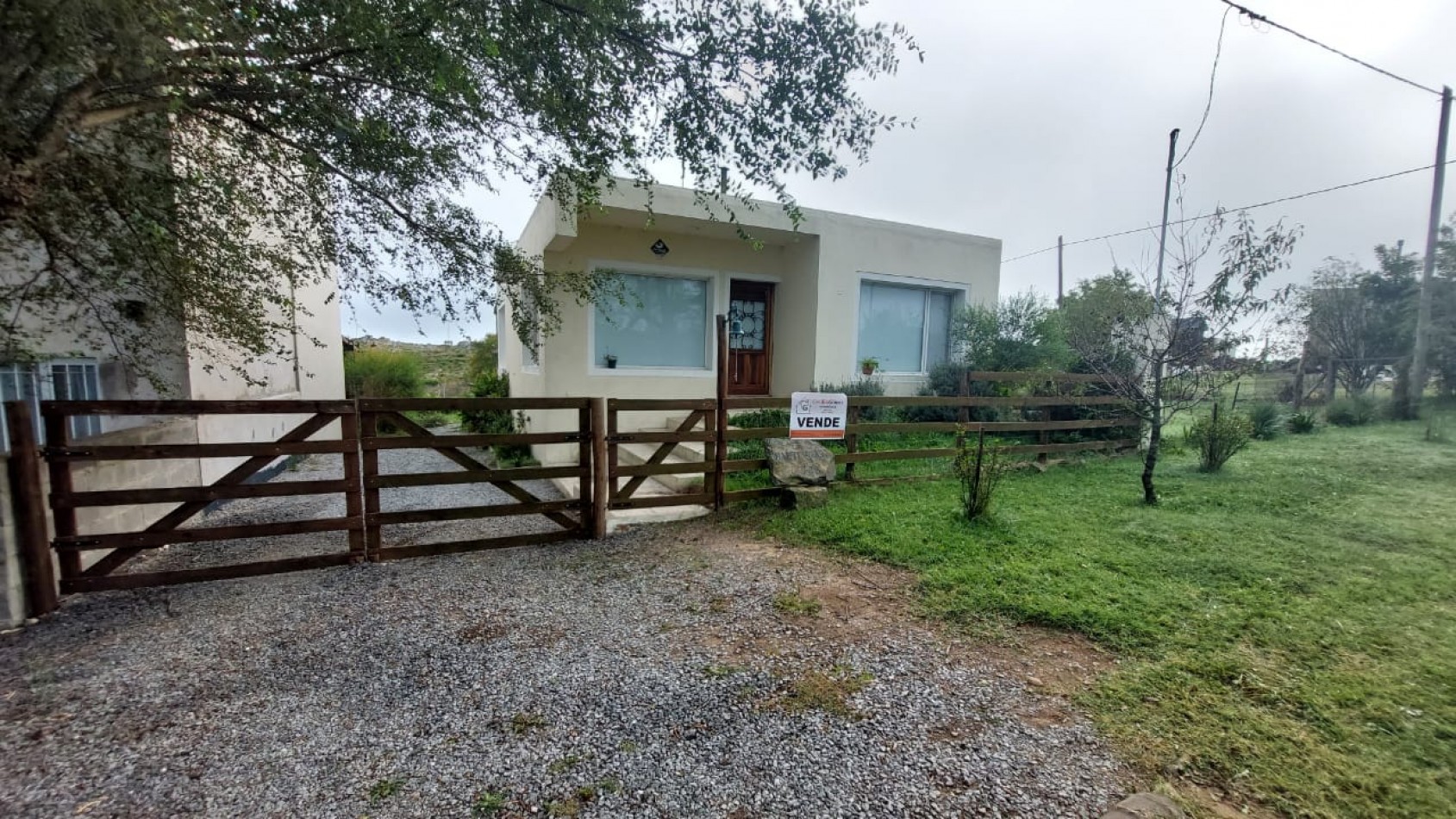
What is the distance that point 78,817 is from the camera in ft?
6.01

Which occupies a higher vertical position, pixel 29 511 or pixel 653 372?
pixel 653 372

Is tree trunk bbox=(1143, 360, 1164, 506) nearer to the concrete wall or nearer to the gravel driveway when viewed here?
the gravel driveway

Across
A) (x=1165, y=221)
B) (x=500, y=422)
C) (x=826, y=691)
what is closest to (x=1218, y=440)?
(x=1165, y=221)

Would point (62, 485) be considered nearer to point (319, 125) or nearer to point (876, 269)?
point (319, 125)

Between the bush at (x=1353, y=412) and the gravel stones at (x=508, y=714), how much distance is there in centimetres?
1641

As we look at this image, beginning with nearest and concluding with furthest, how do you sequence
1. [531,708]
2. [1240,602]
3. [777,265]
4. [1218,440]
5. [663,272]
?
[531,708], [1240,602], [1218,440], [663,272], [777,265]

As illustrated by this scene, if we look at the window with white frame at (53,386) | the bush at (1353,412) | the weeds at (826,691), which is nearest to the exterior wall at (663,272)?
the window with white frame at (53,386)

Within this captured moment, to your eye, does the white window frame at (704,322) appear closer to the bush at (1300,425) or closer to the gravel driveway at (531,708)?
the gravel driveway at (531,708)

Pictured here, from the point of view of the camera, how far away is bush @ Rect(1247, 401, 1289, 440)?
10523 millimetres

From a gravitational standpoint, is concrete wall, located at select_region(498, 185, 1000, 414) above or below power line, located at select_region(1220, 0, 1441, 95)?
below

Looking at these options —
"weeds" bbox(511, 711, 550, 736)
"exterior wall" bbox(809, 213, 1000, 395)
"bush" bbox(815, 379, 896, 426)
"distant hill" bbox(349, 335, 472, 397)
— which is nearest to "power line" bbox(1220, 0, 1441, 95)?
"exterior wall" bbox(809, 213, 1000, 395)

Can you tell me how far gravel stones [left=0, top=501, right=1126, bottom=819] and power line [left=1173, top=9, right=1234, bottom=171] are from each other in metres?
6.19

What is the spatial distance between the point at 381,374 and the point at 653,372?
10.2 metres

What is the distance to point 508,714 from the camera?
95.7 inches
